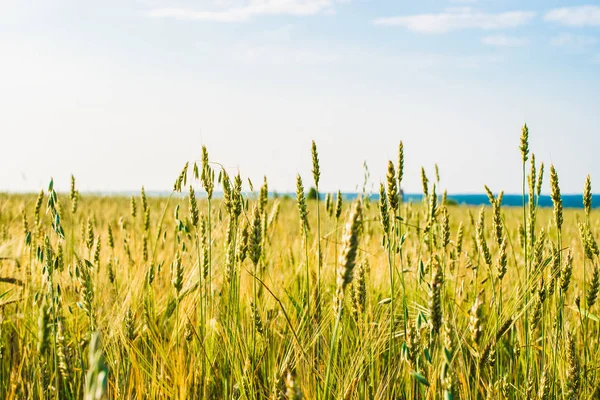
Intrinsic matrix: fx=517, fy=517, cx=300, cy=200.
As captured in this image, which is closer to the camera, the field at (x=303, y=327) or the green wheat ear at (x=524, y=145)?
the field at (x=303, y=327)

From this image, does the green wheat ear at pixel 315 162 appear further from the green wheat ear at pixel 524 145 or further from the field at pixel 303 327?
the green wheat ear at pixel 524 145

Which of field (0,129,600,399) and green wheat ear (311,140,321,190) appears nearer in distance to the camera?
field (0,129,600,399)

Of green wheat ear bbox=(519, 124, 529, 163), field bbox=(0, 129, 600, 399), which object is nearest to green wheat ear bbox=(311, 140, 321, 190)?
field bbox=(0, 129, 600, 399)

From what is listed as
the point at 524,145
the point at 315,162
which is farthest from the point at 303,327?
the point at 524,145

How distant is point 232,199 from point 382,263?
5.84ft

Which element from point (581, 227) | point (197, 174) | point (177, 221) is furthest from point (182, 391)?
point (581, 227)

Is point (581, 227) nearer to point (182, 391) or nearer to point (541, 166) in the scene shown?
point (541, 166)

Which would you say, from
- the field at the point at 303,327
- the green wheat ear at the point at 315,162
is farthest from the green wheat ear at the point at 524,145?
the green wheat ear at the point at 315,162

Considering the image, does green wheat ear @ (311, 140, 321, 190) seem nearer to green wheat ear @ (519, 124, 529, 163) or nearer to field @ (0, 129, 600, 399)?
field @ (0, 129, 600, 399)

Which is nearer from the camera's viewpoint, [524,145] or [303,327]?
[524,145]

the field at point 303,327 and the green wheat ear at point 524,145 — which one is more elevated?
the green wheat ear at point 524,145

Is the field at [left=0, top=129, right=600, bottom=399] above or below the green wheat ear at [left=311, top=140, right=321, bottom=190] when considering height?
below

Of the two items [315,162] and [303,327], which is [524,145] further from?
[303,327]

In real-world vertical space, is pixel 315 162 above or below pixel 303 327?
above
